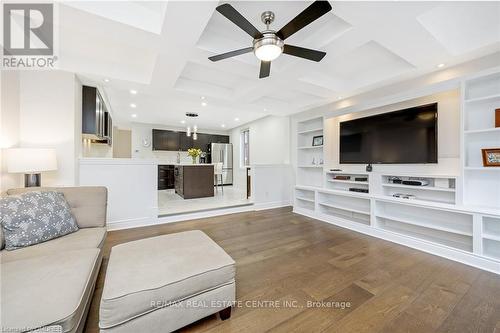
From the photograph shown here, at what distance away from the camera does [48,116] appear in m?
2.72

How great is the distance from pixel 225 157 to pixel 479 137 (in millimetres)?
7034

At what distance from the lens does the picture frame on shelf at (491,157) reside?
7.39 ft

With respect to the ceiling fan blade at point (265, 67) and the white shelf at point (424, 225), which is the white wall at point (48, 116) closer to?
the ceiling fan blade at point (265, 67)

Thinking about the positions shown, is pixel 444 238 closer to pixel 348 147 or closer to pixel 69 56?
pixel 348 147

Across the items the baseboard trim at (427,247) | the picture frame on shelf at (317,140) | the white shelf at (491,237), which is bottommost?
the baseboard trim at (427,247)

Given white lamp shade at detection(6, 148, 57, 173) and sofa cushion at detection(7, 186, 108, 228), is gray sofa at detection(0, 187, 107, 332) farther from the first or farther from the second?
white lamp shade at detection(6, 148, 57, 173)

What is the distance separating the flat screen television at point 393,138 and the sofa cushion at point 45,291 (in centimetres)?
382

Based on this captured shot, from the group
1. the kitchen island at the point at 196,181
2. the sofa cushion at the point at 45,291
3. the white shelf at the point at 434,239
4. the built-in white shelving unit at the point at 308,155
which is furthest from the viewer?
the kitchen island at the point at 196,181

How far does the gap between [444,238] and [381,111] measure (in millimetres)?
2081

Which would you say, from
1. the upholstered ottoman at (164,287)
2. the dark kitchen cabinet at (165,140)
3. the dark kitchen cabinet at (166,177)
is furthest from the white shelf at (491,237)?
the dark kitchen cabinet at (165,140)

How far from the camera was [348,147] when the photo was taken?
12.3ft

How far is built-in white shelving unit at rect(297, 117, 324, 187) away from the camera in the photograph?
4598 millimetres

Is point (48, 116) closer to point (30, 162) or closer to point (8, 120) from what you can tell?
point (8, 120)

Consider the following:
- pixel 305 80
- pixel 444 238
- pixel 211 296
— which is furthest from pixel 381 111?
pixel 211 296
